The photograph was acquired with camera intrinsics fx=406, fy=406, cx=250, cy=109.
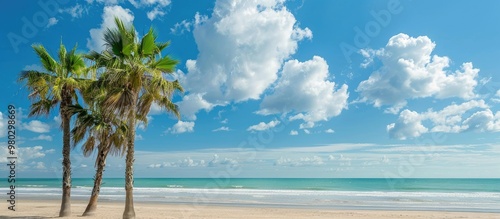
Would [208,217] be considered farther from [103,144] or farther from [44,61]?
[44,61]

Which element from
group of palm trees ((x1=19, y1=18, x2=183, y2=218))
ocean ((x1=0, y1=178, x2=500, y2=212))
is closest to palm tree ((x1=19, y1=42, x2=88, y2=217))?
group of palm trees ((x1=19, y1=18, x2=183, y2=218))

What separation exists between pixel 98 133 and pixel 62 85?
6.84ft

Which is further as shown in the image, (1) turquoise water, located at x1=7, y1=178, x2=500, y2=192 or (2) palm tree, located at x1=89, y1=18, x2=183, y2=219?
(1) turquoise water, located at x1=7, y1=178, x2=500, y2=192

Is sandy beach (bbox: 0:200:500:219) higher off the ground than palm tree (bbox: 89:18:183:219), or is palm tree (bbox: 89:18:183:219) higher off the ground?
palm tree (bbox: 89:18:183:219)

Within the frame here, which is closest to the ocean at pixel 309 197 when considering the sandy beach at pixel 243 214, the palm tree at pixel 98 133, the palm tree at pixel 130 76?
the sandy beach at pixel 243 214

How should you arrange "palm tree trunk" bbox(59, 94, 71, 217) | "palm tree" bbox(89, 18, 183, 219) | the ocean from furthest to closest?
the ocean → "palm tree trunk" bbox(59, 94, 71, 217) → "palm tree" bbox(89, 18, 183, 219)

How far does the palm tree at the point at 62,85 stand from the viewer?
46.7ft

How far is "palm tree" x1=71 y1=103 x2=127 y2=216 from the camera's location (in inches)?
579

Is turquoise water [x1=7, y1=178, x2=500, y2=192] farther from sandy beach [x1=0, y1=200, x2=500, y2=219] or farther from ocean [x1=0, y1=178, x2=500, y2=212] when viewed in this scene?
sandy beach [x1=0, y1=200, x2=500, y2=219]

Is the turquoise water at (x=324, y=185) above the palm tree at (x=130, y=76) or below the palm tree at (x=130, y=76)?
below

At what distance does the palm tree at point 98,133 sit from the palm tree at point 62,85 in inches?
18.0

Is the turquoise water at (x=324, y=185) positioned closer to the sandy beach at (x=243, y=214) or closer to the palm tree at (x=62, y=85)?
the sandy beach at (x=243, y=214)

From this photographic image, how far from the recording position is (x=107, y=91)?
508 inches

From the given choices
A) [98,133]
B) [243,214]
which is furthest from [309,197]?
[98,133]
